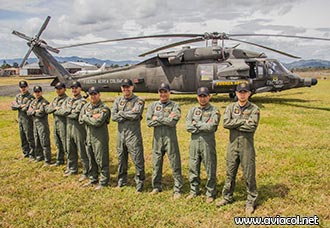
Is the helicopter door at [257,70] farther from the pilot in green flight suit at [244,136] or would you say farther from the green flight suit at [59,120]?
the pilot in green flight suit at [244,136]

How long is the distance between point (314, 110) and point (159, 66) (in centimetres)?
730

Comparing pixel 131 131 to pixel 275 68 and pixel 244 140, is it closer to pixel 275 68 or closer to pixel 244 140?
pixel 244 140

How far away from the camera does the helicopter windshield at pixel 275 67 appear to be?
13941 mm

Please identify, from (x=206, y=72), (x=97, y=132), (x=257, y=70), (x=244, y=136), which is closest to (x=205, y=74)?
(x=206, y=72)

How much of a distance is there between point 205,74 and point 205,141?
383 inches

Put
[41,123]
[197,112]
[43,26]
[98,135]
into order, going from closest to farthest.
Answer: [197,112] < [98,135] < [41,123] < [43,26]

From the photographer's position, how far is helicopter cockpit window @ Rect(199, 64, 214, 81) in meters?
14.0

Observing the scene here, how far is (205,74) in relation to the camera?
14055 millimetres

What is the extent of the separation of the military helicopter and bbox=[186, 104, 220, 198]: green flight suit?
28.9ft

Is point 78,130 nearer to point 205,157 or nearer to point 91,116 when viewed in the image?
point 91,116

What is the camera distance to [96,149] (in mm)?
5402

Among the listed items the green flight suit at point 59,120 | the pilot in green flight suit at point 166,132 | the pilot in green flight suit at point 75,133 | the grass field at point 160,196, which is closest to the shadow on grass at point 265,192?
the grass field at point 160,196

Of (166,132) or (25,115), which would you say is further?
(25,115)

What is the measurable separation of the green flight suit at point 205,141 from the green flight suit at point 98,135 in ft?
5.32
